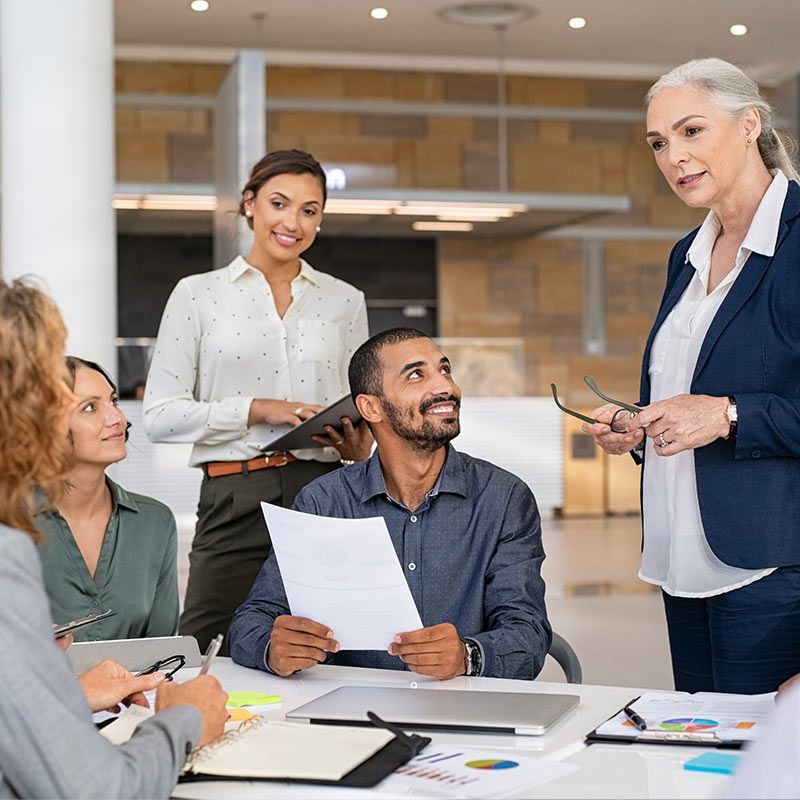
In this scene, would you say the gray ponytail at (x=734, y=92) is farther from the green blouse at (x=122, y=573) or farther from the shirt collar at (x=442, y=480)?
the green blouse at (x=122, y=573)

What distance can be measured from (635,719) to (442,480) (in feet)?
2.93

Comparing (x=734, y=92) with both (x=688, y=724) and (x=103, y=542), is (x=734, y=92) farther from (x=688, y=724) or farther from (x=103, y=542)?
(x=103, y=542)

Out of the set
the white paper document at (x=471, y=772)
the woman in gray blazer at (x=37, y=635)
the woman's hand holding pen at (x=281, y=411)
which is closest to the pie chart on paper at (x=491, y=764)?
the white paper document at (x=471, y=772)

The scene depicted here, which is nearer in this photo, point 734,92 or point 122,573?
point 734,92

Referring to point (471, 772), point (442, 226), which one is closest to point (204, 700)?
point (471, 772)

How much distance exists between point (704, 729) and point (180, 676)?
2.94 feet

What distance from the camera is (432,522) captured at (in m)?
2.52

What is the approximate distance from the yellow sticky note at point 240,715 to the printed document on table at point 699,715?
0.49 meters

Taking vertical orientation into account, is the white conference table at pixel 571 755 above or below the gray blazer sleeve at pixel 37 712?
below

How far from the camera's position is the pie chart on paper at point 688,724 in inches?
66.4

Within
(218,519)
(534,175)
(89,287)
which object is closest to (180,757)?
(218,519)

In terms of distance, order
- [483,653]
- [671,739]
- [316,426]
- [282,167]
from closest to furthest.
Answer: [671,739] < [483,653] < [316,426] < [282,167]

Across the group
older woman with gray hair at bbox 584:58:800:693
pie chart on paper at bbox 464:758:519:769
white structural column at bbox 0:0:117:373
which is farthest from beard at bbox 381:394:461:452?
white structural column at bbox 0:0:117:373

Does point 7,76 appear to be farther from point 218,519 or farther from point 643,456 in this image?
point 643,456
